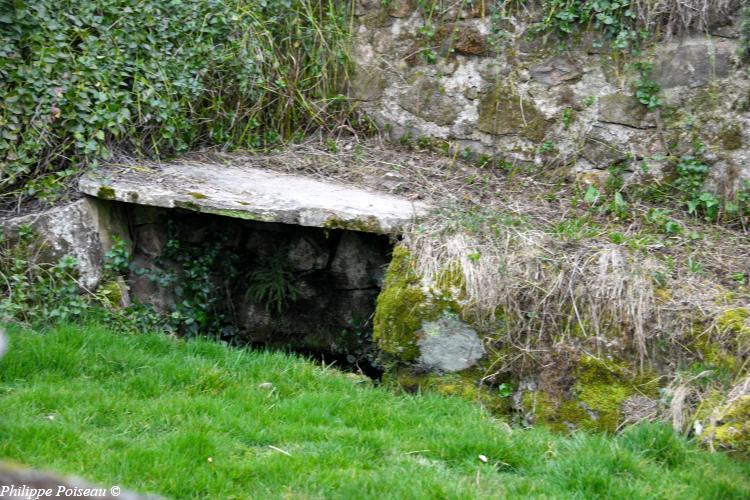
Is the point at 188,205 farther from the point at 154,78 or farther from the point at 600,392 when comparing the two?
the point at 600,392

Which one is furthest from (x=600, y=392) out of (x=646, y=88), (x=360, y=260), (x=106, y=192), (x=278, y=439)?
(x=106, y=192)

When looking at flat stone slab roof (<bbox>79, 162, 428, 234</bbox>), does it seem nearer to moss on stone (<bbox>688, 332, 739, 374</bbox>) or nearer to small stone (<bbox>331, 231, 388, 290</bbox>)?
small stone (<bbox>331, 231, 388, 290</bbox>)

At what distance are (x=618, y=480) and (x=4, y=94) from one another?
4474 millimetres

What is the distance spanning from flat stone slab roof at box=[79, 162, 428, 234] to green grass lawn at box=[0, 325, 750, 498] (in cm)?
106

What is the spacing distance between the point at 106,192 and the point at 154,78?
1.06 metres

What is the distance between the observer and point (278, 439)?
412cm

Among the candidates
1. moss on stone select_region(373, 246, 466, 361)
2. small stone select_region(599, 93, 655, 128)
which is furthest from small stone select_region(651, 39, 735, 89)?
moss on stone select_region(373, 246, 466, 361)

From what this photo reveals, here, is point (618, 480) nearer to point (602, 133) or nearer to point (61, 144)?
point (602, 133)

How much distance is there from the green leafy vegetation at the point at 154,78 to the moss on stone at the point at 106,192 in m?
0.29

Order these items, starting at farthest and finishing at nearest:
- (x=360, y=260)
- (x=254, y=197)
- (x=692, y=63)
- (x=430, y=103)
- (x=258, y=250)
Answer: (x=430, y=103)
(x=258, y=250)
(x=360, y=260)
(x=692, y=63)
(x=254, y=197)

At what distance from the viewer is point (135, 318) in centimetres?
557

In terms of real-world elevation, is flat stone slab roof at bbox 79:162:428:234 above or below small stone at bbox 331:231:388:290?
above

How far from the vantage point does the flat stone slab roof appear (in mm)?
5594

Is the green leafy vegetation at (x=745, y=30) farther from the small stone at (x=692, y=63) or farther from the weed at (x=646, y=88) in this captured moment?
the weed at (x=646, y=88)
